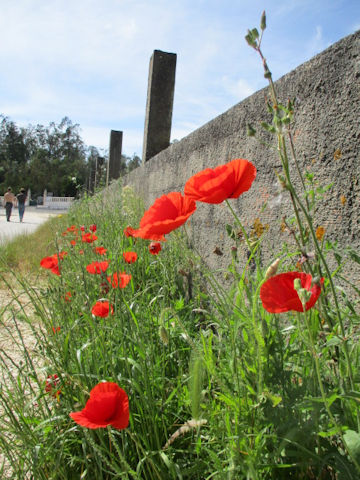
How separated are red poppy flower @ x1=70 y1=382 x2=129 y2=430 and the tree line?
47.0m

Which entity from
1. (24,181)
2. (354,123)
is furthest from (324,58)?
(24,181)

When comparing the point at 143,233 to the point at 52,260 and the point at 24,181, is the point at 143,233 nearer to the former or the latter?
the point at 52,260

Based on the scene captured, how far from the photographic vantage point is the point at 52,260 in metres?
1.85

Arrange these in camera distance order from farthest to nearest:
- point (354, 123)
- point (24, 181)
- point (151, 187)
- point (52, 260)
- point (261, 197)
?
point (24, 181), point (151, 187), point (52, 260), point (261, 197), point (354, 123)

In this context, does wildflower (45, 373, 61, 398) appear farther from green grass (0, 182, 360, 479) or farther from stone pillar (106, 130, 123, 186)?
stone pillar (106, 130, 123, 186)

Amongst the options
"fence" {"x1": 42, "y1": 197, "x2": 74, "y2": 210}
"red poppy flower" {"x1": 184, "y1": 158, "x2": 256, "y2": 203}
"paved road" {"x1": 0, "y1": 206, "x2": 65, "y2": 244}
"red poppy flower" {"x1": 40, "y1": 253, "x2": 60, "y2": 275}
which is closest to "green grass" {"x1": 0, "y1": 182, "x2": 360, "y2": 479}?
"red poppy flower" {"x1": 184, "y1": 158, "x2": 256, "y2": 203}

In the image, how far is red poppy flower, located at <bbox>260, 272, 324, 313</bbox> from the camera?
68cm

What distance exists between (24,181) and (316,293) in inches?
2220

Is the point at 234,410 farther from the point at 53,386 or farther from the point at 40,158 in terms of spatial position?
the point at 40,158

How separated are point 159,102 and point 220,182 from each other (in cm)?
441

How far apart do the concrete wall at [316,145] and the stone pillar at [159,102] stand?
2964 mm

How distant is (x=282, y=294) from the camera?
69 centimetres

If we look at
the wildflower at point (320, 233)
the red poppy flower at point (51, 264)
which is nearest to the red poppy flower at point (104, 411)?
the wildflower at point (320, 233)

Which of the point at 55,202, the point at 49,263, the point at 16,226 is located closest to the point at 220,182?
the point at 49,263
